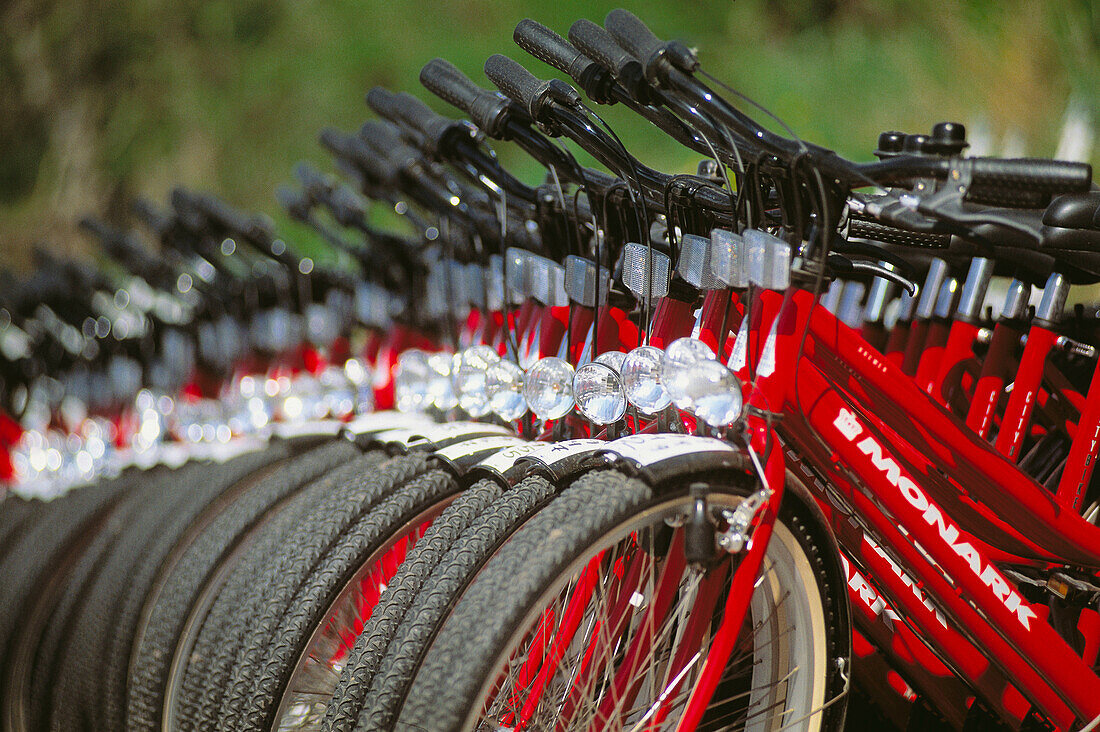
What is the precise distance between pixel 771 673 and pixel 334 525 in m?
0.59

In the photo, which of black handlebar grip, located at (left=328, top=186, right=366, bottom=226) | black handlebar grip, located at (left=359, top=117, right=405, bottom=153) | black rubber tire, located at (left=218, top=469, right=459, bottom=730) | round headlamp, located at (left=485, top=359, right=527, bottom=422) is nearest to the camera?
black rubber tire, located at (left=218, top=469, right=459, bottom=730)

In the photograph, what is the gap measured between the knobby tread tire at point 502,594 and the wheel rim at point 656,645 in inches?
2.9

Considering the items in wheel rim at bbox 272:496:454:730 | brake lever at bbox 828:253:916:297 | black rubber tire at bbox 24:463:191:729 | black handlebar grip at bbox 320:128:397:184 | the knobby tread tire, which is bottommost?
black rubber tire at bbox 24:463:191:729

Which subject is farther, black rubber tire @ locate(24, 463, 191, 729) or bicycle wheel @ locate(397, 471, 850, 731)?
black rubber tire @ locate(24, 463, 191, 729)

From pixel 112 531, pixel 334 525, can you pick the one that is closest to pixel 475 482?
pixel 334 525

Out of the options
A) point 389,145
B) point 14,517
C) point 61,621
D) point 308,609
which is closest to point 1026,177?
point 308,609

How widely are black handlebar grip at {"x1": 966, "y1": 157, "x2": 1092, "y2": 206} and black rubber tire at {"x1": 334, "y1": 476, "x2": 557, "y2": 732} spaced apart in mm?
542

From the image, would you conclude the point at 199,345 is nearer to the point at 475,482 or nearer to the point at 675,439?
the point at 475,482

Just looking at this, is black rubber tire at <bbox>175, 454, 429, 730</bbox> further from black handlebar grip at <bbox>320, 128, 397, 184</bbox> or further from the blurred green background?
black handlebar grip at <bbox>320, 128, 397, 184</bbox>

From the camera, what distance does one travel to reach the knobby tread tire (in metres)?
→ 0.86

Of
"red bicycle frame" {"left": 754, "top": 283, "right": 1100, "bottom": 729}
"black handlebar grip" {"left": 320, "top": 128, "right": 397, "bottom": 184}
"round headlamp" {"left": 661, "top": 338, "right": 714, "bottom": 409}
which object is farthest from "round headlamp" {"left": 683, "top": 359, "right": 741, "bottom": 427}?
"black handlebar grip" {"left": 320, "top": 128, "right": 397, "bottom": 184}

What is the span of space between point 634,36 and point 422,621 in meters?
0.69

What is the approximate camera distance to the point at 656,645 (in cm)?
106

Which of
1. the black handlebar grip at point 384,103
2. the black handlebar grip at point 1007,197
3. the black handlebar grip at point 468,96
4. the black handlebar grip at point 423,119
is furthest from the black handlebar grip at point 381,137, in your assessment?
the black handlebar grip at point 1007,197
